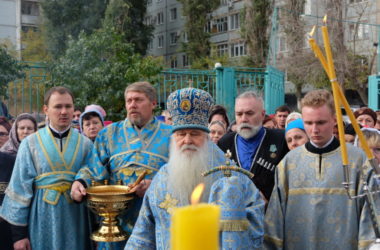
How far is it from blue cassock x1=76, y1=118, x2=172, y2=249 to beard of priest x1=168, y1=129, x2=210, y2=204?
0.91 meters

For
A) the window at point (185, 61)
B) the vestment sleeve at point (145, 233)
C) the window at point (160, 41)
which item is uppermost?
the window at point (160, 41)

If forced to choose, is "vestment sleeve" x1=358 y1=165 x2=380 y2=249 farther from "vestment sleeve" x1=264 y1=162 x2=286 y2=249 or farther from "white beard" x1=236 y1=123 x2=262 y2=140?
"white beard" x1=236 y1=123 x2=262 y2=140

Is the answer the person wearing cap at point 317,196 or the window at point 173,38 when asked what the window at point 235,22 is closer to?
the window at point 173,38

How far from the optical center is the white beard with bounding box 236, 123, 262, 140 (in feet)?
12.6

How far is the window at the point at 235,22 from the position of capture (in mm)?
37594

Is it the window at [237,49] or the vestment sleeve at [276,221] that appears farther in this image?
the window at [237,49]

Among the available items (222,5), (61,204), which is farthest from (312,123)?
(222,5)

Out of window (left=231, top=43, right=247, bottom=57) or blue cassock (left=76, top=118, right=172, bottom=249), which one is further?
window (left=231, top=43, right=247, bottom=57)

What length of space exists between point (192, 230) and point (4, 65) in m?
7.36

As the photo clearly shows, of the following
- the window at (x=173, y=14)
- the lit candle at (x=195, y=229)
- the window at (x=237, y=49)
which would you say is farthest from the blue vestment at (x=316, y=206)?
the window at (x=173, y=14)

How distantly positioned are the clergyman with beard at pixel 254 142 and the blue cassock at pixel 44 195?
1267mm

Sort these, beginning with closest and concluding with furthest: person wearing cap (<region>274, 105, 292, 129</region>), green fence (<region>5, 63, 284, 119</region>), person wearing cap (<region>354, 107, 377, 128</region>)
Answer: person wearing cap (<region>354, 107, 377, 128</region>) < person wearing cap (<region>274, 105, 292, 129</region>) < green fence (<region>5, 63, 284, 119</region>)

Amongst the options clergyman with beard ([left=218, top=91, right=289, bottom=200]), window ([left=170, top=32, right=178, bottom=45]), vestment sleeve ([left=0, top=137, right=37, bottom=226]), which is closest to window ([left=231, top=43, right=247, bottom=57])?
window ([left=170, top=32, right=178, bottom=45])

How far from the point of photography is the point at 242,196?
7.34 feet
